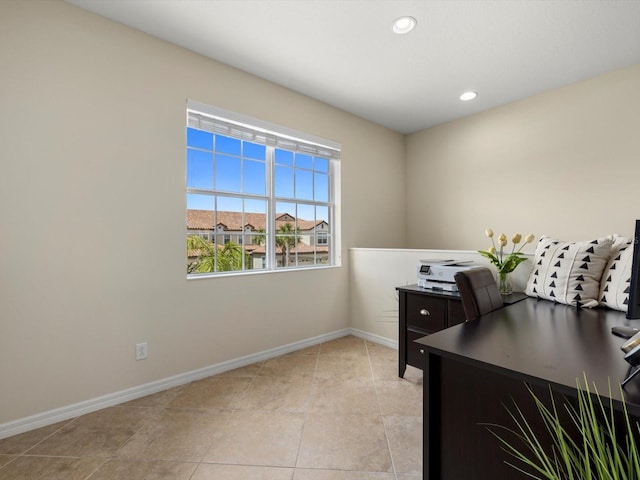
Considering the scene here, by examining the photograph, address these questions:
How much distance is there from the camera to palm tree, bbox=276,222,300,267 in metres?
3.16

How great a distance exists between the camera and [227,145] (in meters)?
2.80

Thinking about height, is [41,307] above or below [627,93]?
below

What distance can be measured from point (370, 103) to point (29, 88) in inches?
111

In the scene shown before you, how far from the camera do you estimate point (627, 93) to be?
8.56 feet

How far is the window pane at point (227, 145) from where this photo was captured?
2746 millimetres

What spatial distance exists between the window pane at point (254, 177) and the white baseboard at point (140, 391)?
1539 millimetres

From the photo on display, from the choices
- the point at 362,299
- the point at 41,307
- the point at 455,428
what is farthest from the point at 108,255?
the point at 362,299

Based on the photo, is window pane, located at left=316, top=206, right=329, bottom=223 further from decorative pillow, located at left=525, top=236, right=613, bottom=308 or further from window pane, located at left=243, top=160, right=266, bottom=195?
decorative pillow, located at left=525, top=236, right=613, bottom=308

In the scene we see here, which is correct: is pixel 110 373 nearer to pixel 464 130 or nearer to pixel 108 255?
pixel 108 255

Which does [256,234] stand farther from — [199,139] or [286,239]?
[199,139]

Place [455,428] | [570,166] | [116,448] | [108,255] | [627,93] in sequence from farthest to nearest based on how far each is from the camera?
[570,166], [627,93], [108,255], [116,448], [455,428]

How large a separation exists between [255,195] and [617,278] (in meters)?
2.69

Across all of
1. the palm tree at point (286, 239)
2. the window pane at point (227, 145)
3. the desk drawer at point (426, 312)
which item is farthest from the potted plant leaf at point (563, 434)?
the window pane at point (227, 145)

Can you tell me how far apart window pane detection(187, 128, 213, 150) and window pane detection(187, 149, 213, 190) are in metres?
0.06
